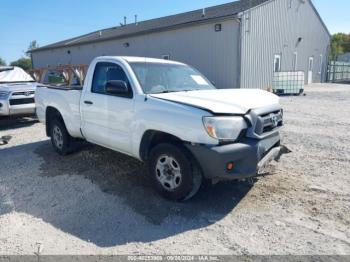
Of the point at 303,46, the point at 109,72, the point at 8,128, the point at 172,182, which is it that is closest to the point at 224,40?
the point at 303,46

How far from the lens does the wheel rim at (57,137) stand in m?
6.06

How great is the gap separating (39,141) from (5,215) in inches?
153

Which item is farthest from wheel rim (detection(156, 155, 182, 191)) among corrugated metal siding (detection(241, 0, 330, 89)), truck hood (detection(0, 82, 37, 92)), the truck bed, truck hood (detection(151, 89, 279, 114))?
corrugated metal siding (detection(241, 0, 330, 89))

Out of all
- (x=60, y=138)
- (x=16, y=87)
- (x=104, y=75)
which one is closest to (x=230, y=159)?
(x=104, y=75)

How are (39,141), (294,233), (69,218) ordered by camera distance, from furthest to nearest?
(39,141)
(69,218)
(294,233)

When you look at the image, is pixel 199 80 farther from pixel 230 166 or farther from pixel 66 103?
pixel 66 103

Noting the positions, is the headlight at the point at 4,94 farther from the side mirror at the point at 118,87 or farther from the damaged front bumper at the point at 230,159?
the damaged front bumper at the point at 230,159

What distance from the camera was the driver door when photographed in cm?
440

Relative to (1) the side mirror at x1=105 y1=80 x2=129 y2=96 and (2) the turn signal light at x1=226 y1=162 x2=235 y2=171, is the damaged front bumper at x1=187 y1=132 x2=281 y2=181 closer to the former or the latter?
(2) the turn signal light at x1=226 y1=162 x2=235 y2=171

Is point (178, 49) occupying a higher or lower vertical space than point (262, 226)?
higher

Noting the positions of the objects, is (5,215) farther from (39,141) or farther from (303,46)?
(303,46)

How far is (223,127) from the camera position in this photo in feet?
11.3

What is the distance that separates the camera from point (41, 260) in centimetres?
290

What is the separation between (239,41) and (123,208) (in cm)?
1453
